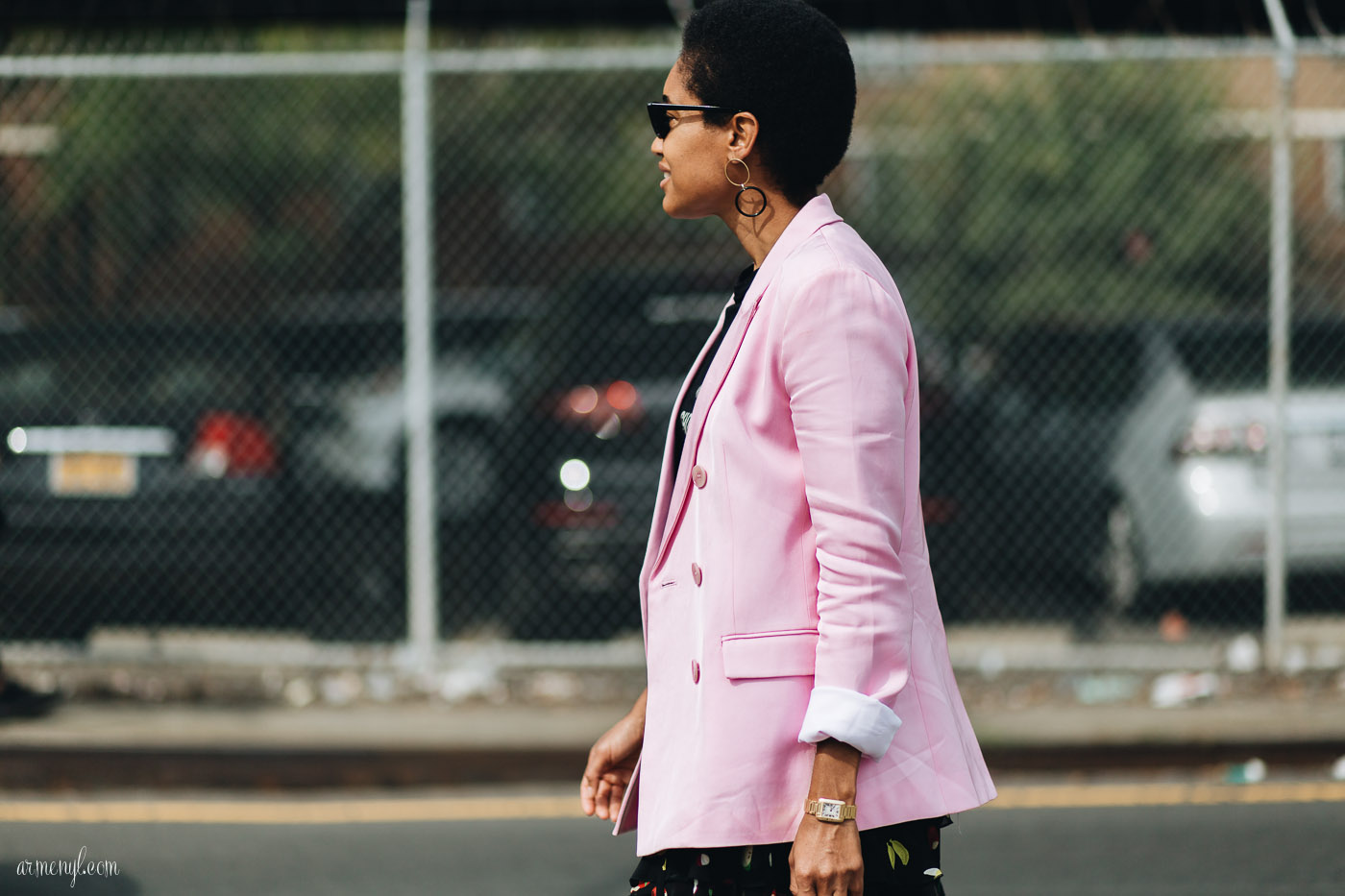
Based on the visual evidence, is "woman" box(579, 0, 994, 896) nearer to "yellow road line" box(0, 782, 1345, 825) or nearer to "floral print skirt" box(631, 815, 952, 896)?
"floral print skirt" box(631, 815, 952, 896)

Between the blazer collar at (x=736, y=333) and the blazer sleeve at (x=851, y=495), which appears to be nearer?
the blazer sleeve at (x=851, y=495)

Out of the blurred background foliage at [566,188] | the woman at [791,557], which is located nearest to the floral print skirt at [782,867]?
the woman at [791,557]

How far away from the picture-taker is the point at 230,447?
22.2 feet

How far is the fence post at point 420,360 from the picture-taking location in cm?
665

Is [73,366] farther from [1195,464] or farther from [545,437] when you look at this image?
[1195,464]

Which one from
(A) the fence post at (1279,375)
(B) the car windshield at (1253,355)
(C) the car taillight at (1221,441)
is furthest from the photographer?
(B) the car windshield at (1253,355)

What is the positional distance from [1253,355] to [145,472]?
5.35 meters

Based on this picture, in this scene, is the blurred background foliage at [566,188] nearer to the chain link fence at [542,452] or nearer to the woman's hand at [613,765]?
the chain link fence at [542,452]

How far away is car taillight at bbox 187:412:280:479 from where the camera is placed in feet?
22.2

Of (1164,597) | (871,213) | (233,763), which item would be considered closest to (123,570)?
(233,763)

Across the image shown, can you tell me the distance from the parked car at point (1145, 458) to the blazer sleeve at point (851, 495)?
221 inches

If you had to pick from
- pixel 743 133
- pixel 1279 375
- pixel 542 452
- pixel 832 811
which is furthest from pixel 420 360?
pixel 832 811

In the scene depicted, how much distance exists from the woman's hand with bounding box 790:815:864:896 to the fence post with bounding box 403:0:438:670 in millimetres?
5173

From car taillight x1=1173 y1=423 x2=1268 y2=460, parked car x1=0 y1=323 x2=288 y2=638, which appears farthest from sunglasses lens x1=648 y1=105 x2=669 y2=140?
car taillight x1=1173 y1=423 x2=1268 y2=460
